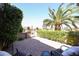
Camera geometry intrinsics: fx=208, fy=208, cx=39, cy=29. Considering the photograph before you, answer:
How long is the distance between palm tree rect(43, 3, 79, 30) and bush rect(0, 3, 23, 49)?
401 millimetres

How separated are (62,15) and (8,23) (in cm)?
78

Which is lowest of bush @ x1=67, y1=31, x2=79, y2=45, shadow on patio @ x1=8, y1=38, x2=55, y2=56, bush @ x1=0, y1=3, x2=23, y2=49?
shadow on patio @ x1=8, y1=38, x2=55, y2=56

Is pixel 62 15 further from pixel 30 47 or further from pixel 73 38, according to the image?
pixel 30 47

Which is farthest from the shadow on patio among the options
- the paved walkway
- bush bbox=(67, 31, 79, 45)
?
bush bbox=(67, 31, 79, 45)

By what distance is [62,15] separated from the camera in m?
2.97

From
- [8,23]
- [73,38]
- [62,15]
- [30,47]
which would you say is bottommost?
[30,47]

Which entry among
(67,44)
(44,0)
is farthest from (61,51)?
(44,0)

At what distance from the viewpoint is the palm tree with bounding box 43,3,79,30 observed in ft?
9.68

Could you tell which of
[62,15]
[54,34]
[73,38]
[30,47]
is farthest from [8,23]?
Answer: [73,38]

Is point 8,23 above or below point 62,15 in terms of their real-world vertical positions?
below

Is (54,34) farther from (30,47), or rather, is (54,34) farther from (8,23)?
(8,23)

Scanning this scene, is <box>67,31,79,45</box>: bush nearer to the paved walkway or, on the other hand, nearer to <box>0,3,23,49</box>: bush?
the paved walkway

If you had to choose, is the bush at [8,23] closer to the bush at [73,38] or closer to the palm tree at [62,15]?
the palm tree at [62,15]

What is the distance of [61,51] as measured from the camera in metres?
2.97
